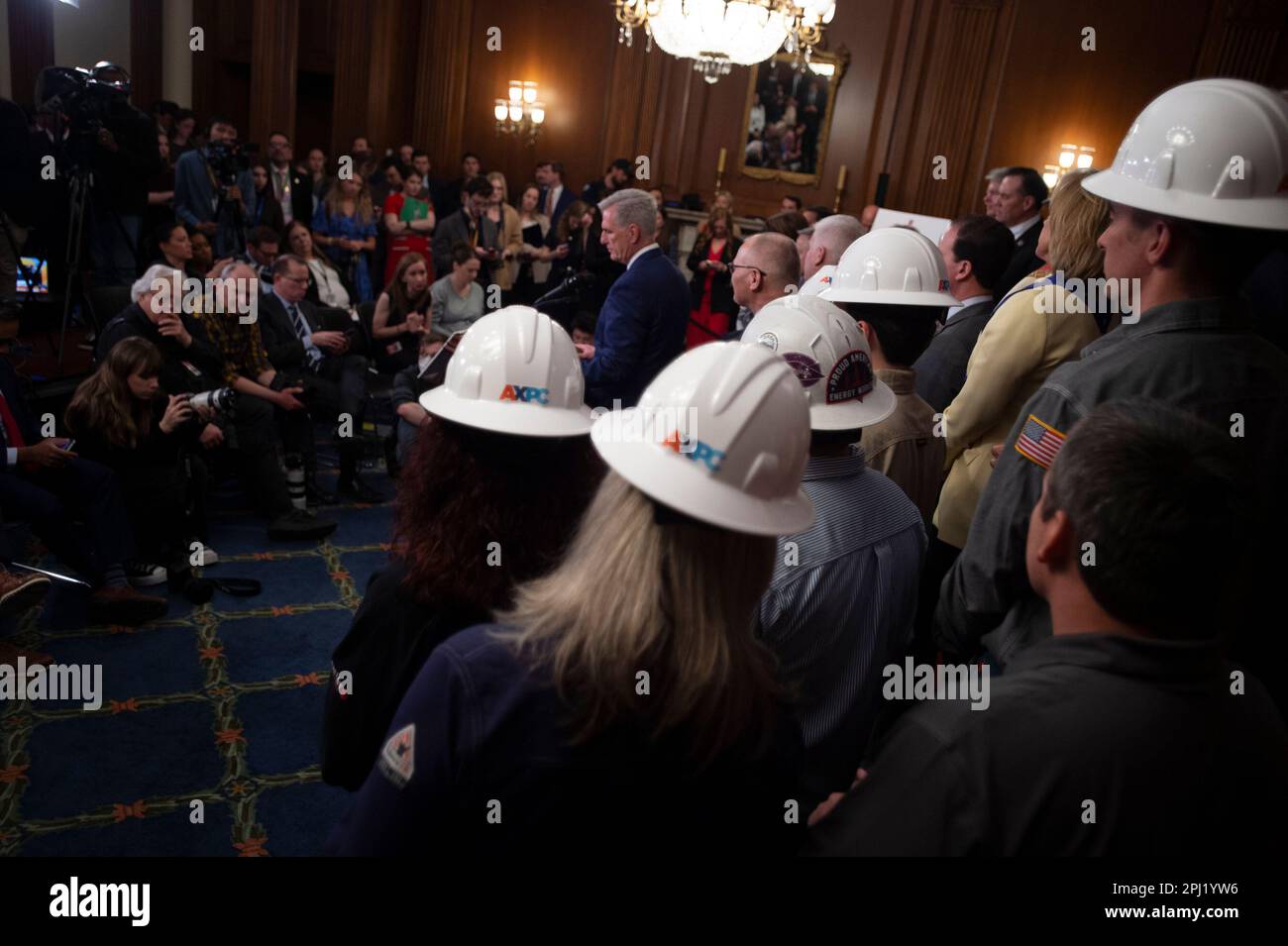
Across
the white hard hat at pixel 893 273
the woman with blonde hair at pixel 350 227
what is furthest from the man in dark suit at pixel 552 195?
the white hard hat at pixel 893 273

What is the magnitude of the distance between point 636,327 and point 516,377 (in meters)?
2.56

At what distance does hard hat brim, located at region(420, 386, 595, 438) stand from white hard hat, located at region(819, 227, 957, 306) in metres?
1.22

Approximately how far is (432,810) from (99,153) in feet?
20.6

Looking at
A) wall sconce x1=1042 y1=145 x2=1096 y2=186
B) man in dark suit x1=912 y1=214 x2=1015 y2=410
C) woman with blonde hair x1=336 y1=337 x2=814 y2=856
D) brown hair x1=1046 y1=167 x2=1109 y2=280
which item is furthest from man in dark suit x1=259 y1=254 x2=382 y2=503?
wall sconce x1=1042 y1=145 x2=1096 y2=186

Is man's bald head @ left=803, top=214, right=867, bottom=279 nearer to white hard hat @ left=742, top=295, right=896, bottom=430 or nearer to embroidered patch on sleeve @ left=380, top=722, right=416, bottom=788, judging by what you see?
white hard hat @ left=742, top=295, right=896, bottom=430

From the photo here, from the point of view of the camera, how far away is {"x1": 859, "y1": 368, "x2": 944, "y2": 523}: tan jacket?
2.32 meters

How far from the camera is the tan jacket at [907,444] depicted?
2.32 meters

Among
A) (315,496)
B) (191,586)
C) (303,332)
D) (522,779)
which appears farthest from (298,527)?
(522,779)

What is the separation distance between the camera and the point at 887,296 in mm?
2652

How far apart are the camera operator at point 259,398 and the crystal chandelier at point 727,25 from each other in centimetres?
353

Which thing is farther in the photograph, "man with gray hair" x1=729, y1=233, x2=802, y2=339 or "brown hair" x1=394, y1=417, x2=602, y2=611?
"man with gray hair" x1=729, y1=233, x2=802, y2=339
